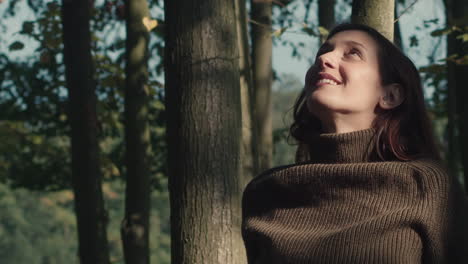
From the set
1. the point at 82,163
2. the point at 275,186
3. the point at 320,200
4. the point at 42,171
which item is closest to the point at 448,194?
the point at 320,200

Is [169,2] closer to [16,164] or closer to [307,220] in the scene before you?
[307,220]

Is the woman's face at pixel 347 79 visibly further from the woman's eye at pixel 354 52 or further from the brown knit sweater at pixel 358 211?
the brown knit sweater at pixel 358 211

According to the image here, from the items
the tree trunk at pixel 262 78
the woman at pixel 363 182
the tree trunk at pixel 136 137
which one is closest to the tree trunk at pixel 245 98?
the woman at pixel 363 182

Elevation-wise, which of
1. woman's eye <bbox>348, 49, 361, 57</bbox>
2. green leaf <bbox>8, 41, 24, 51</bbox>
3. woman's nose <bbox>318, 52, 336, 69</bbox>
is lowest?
woman's nose <bbox>318, 52, 336, 69</bbox>

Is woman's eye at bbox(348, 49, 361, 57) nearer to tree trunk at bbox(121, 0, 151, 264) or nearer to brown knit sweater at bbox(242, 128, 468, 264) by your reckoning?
brown knit sweater at bbox(242, 128, 468, 264)

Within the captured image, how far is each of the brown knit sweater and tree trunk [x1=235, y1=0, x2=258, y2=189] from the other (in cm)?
215

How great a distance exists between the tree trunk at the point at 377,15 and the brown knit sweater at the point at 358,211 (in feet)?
2.42

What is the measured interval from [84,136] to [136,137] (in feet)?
2.73

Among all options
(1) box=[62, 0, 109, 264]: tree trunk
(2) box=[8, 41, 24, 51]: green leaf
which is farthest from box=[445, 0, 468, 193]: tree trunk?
(2) box=[8, 41, 24, 51]: green leaf

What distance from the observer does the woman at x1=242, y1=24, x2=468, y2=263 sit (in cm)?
235

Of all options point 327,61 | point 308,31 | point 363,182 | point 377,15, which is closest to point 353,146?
point 363,182

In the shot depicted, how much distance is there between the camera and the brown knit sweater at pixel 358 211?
2342 mm

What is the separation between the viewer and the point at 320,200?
2584 millimetres

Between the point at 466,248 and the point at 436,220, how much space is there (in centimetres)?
15
